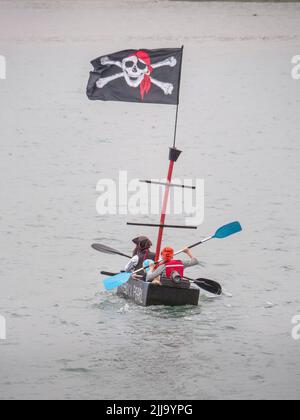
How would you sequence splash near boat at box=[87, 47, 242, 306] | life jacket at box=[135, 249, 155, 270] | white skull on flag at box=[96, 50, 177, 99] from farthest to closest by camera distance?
1. white skull on flag at box=[96, 50, 177, 99]
2. life jacket at box=[135, 249, 155, 270]
3. splash near boat at box=[87, 47, 242, 306]

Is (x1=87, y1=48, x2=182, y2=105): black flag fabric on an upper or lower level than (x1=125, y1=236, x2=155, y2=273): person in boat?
upper

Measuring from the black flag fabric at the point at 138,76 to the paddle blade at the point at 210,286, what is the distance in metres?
4.20

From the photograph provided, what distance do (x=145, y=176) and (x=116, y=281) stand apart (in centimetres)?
1777

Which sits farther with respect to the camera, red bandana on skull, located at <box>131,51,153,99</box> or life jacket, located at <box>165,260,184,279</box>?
red bandana on skull, located at <box>131,51,153,99</box>

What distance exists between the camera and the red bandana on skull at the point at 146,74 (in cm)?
2712

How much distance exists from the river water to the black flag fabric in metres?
4.71

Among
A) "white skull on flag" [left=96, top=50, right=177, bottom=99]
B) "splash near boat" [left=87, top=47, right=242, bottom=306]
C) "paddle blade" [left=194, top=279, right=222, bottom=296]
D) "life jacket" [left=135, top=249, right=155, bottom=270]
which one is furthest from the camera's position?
"paddle blade" [left=194, top=279, right=222, bottom=296]

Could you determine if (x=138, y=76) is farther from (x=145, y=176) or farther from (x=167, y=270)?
(x=145, y=176)

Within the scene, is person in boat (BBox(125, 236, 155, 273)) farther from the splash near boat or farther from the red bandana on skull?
the red bandana on skull

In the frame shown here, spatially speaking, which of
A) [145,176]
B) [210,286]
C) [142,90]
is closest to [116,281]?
[210,286]

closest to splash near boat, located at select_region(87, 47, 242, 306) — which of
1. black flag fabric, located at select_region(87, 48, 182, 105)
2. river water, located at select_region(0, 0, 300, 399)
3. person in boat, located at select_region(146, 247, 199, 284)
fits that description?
black flag fabric, located at select_region(87, 48, 182, 105)

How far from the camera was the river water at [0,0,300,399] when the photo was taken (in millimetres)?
23297

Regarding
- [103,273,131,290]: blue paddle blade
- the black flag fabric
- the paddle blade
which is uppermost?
the black flag fabric

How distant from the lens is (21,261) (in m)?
31.0
